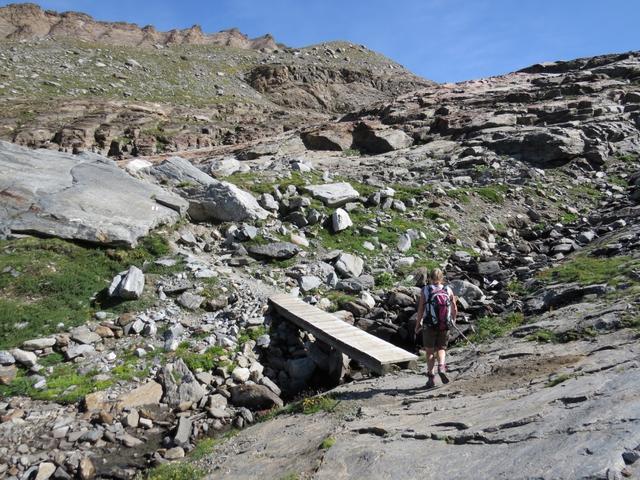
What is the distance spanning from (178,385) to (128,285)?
2.85 metres

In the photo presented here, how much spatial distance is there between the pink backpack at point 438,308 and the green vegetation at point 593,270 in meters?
4.36

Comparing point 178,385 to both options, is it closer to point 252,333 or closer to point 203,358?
point 203,358

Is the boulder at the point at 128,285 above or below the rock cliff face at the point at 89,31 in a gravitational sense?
below

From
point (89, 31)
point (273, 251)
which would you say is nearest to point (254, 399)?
point (273, 251)

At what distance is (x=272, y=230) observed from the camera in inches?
615

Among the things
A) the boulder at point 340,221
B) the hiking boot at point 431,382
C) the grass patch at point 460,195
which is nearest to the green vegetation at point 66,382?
the hiking boot at point 431,382

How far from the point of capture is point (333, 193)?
60.3 ft

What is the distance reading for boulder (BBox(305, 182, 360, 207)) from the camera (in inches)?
707

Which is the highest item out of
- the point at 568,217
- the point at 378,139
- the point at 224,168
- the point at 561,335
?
the point at 378,139

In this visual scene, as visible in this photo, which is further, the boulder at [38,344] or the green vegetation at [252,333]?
the green vegetation at [252,333]

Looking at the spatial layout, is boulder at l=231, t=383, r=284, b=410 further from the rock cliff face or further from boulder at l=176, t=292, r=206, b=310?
the rock cliff face

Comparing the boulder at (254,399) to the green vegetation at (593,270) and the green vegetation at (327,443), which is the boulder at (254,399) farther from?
the green vegetation at (593,270)

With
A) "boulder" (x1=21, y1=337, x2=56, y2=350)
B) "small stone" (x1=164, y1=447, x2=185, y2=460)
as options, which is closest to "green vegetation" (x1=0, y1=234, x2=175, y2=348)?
"boulder" (x1=21, y1=337, x2=56, y2=350)

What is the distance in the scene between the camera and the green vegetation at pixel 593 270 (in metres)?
10.5
